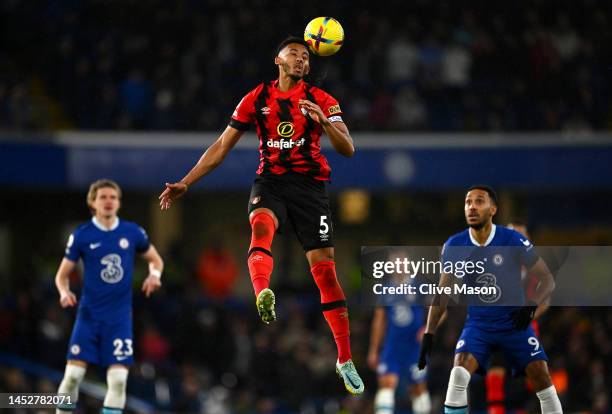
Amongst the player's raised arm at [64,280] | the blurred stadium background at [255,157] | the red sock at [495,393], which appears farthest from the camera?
the blurred stadium background at [255,157]

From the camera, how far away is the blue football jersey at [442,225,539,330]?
9.83 metres

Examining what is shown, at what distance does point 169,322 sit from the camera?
18.3 m

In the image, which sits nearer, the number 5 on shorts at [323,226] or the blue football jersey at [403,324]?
the number 5 on shorts at [323,226]

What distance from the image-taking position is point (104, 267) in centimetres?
1080

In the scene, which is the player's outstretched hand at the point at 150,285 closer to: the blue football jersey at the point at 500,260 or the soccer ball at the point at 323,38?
the blue football jersey at the point at 500,260

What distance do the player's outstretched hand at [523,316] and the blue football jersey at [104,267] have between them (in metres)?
3.53

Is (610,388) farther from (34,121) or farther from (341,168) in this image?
(34,121)

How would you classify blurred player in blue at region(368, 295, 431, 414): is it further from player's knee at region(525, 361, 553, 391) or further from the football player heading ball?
the football player heading ball

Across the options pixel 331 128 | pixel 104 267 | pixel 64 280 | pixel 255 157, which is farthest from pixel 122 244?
pixel 255 157

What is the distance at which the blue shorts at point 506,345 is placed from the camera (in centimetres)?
990

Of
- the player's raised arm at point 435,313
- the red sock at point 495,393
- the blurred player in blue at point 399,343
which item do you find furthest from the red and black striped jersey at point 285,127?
the blurred player in blue at point 399,343

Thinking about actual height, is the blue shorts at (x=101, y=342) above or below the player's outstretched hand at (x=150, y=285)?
below

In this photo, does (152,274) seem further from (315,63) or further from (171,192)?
(315,63)

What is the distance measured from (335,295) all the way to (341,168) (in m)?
10.5
